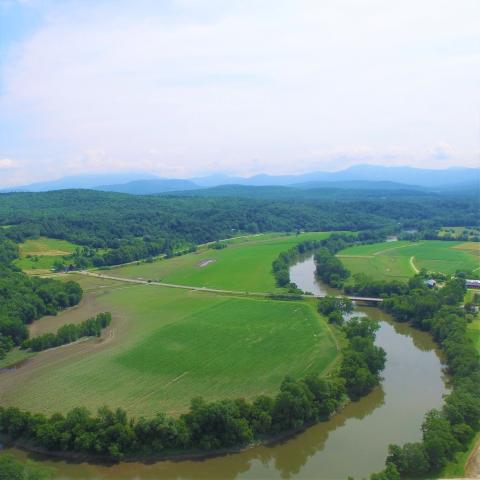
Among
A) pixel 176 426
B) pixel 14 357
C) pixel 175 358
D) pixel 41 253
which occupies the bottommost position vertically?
pixel 175 358

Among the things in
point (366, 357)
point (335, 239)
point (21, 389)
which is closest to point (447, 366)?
point (366, 357)

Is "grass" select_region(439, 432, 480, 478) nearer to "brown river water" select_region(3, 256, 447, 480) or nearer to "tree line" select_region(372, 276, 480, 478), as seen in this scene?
"tree line" select_region(372, 276, 480, 478)

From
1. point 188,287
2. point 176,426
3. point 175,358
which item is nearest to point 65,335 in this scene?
point 175,358

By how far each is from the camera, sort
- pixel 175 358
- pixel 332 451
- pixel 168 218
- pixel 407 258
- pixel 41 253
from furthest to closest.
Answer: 1. pixel 168 218
2. pixel 41 253
3. pixel 407 258
4. pixel 175 358
5. pixel 332 451

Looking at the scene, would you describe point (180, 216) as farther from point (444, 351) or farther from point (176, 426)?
point (176, 426)

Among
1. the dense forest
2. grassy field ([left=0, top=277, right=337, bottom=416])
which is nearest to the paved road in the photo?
grassy field ([left=0, top=277, right=337, bottom=416])

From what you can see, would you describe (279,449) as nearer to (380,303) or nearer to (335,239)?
(380,303)
